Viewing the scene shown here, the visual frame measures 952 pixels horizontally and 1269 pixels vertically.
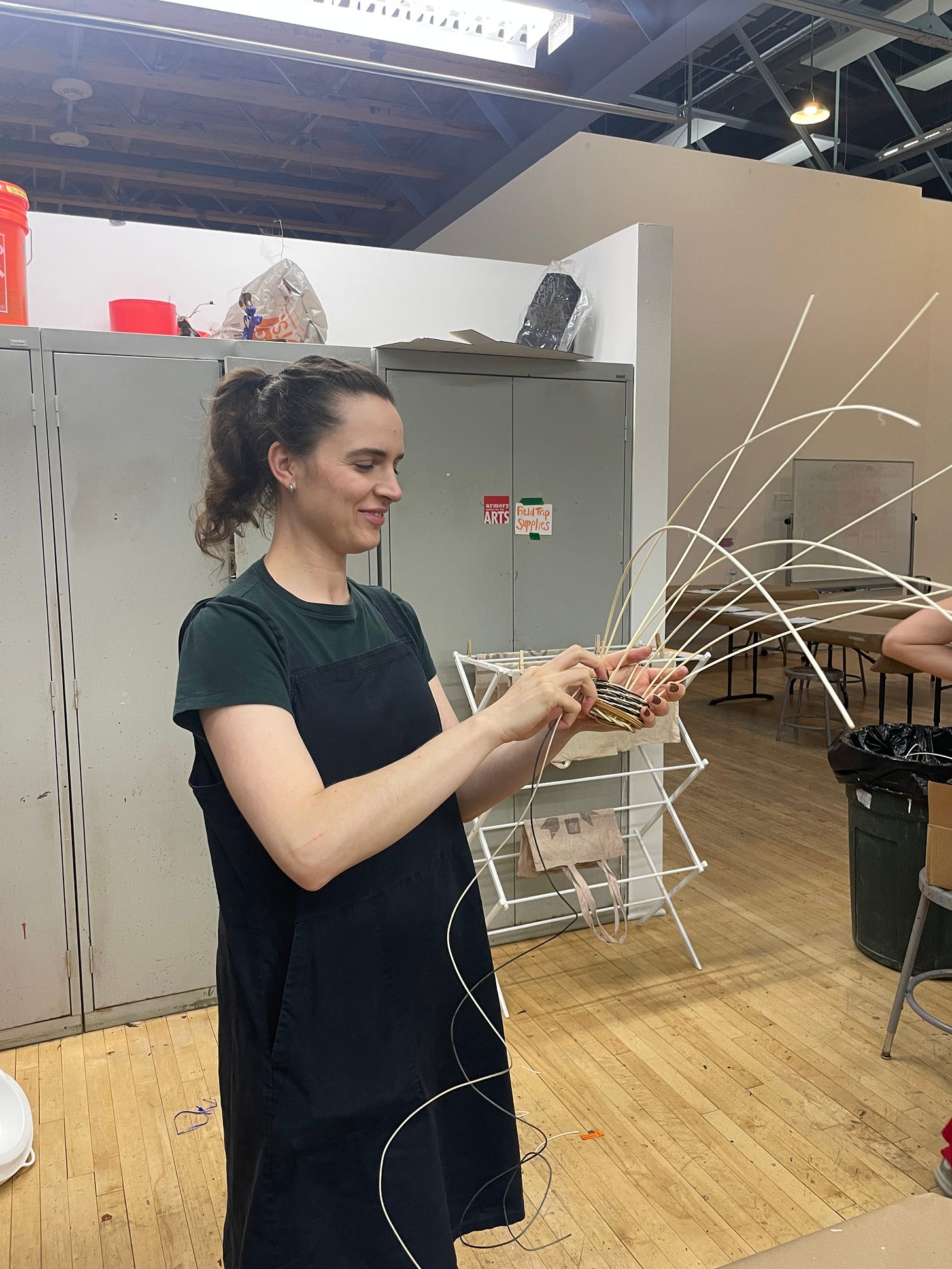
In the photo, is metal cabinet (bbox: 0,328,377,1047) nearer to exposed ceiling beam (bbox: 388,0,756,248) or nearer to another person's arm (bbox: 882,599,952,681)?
another person's arm (bbox: 882,599,952,681)

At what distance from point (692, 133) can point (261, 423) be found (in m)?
8.99

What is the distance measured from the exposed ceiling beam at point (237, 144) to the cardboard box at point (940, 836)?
5271 millimetres

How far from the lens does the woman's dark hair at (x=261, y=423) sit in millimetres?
1318

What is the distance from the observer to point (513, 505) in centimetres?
336

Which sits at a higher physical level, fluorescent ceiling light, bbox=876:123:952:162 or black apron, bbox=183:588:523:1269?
fluorescent ceiling light, bbox=876:123:952:162

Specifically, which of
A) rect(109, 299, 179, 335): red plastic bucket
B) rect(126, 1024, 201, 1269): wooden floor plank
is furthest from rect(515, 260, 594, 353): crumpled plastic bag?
rect(126, 1024, 201, 1269): wooden floor plank

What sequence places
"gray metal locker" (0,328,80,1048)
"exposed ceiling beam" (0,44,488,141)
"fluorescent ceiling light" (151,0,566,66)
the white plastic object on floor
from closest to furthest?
the white plastic object on floor
"gray metal locker" (0,328,80,1048)
"fluorescent ceiling light" (151,0,566,66)
"exposed ceiling beam" (0,44,488,141)

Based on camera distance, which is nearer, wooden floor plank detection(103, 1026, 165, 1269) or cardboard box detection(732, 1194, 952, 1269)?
cardboard box detection(732, 1194, 952, 1269)

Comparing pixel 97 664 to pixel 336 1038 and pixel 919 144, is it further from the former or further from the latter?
pixel 919 144

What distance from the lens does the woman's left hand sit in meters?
1.41

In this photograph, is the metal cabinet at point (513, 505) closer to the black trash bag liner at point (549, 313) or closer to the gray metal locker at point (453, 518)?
the gray metal locker at point (453, 518)

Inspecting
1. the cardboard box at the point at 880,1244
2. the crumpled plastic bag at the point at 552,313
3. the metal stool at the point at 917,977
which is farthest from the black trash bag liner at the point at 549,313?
the cardboard box at the point at 880,1244

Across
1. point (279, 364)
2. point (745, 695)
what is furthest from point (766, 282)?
point (279, 364)

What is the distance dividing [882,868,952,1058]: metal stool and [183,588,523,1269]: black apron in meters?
1.65
